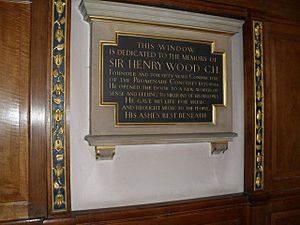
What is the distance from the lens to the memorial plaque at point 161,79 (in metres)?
1.88

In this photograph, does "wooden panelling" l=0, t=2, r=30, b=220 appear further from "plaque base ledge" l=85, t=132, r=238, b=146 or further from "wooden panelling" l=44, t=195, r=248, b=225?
"plaque base ledge" l=85, t=132, r=238, b=146

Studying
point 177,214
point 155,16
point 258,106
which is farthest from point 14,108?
point 258,106

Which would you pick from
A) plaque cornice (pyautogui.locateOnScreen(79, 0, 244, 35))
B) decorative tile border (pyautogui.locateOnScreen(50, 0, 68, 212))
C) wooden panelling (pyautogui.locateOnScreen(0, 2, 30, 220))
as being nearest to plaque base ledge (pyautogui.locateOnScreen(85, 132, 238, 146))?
decorative tile border (pyautogui.locateOnScreen(50, 0, 68, 212))

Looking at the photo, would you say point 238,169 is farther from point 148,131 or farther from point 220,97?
point 148,131

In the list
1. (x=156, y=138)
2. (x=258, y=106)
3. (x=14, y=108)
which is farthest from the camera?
(x=258, y=106)

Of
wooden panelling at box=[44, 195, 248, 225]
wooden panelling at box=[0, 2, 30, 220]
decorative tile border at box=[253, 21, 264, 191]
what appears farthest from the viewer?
decorative tile border at box=[253, 21, 264, 191]

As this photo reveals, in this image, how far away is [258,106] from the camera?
225 centimetres

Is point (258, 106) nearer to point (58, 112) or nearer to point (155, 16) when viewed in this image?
point (155, 16)

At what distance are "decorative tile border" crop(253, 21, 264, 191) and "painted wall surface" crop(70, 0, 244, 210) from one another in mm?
109

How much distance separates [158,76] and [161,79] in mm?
30

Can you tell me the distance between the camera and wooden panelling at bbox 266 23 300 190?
2.30m

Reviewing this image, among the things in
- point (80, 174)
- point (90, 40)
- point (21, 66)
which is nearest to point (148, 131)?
point (80, 174)

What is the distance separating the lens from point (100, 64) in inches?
72.5

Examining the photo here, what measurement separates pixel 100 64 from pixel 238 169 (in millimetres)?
1300
